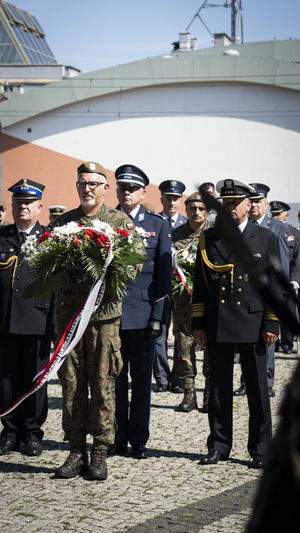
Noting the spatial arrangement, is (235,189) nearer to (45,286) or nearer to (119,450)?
(45,286)

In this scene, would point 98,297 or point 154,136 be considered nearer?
point 98,297

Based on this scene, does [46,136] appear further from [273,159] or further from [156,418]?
[156,418]

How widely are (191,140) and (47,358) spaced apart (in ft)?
52.8

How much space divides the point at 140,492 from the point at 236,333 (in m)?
1.41

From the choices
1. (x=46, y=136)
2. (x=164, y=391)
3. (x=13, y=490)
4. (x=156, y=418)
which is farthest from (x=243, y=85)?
(x=13, y=490)

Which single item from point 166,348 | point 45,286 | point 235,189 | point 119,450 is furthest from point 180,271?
point 45,286

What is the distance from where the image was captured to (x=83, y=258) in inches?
165

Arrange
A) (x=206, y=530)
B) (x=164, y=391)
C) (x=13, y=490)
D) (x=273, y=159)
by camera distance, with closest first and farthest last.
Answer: (x=206, y=530)
(x=13, y=490)
(x=164, y=391)
(x=273, y=159)

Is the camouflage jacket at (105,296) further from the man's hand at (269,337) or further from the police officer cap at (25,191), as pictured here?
the man's hand at (269,337)

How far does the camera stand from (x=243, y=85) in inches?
784

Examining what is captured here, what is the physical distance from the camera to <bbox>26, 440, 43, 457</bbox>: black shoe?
4925 millimetres

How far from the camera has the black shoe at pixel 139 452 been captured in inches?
193

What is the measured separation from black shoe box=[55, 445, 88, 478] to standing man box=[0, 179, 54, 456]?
69 cm

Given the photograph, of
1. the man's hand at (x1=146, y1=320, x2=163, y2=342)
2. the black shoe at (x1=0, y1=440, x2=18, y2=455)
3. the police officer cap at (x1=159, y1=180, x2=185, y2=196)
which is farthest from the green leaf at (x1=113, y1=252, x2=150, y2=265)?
the police officer cap at (x1=159, y1=180, x2=185, y2=196)
